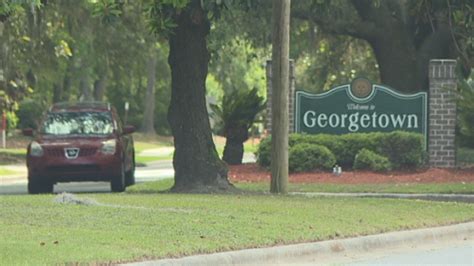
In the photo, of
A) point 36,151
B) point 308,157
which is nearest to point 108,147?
point 36,151

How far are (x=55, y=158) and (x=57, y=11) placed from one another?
14280mm

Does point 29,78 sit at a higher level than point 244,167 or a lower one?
higher

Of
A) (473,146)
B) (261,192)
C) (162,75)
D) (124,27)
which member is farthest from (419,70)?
(162,75)

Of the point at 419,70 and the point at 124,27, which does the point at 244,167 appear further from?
the point at 124,27

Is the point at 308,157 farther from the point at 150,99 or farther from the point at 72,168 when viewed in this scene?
the point at 150,99

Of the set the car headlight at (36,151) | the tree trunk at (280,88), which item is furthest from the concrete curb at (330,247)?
the car headlight at (36,151)

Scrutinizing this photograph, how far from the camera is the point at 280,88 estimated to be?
1759 centimetres

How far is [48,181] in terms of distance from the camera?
20.9m

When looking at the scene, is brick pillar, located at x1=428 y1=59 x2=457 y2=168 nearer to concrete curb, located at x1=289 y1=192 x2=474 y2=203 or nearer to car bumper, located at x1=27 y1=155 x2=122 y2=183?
concrete curb, located at x1=289 y1=192 x2=474 y2=203

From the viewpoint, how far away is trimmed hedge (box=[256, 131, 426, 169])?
76.3 feet

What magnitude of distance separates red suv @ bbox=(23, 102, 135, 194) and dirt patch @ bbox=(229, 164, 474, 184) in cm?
270

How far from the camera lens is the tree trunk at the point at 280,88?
17469 millimetres

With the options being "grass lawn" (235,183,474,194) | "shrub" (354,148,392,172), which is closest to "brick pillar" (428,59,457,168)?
"shrub" (354,148,392,172)

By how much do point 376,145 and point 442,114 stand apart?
6.72 ft
